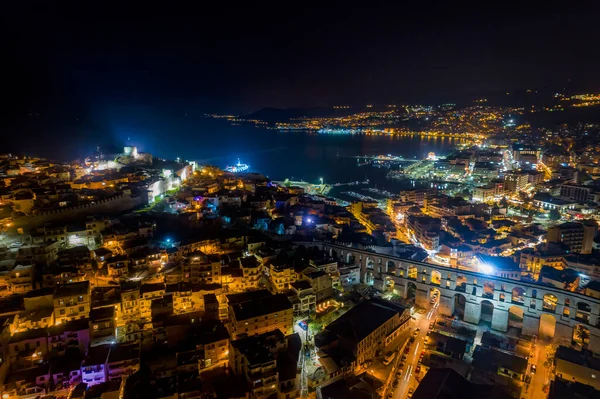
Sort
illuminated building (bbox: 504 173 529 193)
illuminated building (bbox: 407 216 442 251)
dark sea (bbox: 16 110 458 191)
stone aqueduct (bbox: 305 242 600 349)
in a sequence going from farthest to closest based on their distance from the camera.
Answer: dark sea (bbox: 16 110 458 191) < illuminated building (bbox: 504 173 529 193) < illuminated building (bbox: 407 216 442 251) < stone aqueduct (bbox: 305 242 600 349)

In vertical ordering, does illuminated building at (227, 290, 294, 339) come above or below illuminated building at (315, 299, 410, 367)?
above

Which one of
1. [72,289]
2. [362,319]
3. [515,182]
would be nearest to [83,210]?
[72,289]

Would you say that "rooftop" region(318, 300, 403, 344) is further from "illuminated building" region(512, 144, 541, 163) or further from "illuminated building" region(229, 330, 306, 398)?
"illuminated building" region(512, 144, 541, 163)

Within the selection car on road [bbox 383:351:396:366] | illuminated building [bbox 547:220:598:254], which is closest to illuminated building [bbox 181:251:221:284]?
car on road [bbox 383:351:396:366]

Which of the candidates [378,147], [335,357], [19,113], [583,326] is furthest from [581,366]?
[378,147]

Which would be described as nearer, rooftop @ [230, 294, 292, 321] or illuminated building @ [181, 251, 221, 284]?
rooftop @ [230, 294, 292, 321]

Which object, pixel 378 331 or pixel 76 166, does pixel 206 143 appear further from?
pixel 378 331

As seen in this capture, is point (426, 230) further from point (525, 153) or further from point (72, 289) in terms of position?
point (525, 153)

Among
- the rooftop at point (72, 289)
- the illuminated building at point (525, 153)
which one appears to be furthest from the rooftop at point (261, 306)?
the illuminated building at point (525, 153)
